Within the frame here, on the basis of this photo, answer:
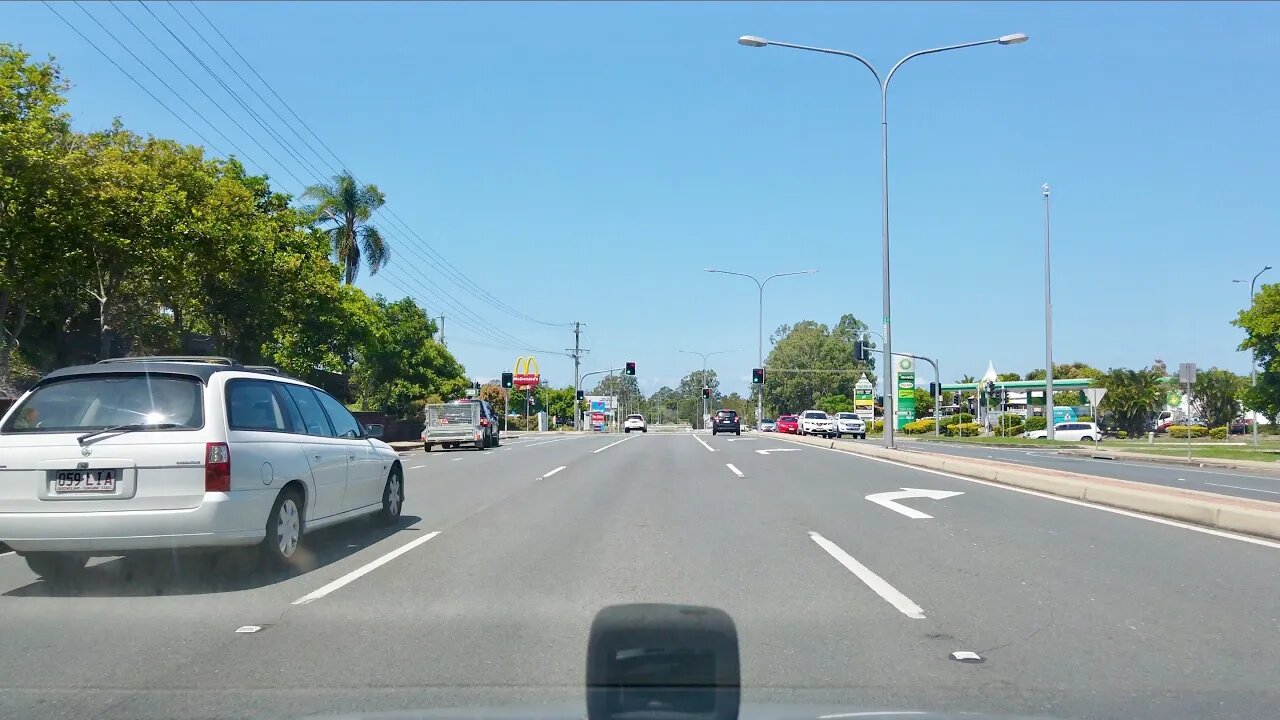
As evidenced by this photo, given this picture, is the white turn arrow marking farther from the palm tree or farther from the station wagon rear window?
the palm tree

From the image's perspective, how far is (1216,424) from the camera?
8394 cm

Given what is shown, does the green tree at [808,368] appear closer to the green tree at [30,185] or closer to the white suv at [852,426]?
the white suv at [852,426]

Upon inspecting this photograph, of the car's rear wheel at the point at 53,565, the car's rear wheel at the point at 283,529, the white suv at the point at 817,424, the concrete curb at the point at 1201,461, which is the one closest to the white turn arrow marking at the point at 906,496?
the car's rear wheel at the point at 283,529

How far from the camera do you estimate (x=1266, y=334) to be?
3834 cm

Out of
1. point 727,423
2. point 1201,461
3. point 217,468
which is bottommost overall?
point 1201,461

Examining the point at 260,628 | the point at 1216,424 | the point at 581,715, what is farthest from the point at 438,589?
the point at 1216,424

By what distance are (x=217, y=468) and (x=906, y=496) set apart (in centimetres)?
1016

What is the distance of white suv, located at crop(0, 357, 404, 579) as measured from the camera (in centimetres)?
724

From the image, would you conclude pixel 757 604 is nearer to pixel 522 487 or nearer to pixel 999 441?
pixel 522 487

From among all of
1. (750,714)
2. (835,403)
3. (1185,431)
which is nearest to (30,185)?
(750,714)

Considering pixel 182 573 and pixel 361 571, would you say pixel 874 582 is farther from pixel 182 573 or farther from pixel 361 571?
pixel 182 573

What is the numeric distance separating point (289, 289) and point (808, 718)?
29.7 m

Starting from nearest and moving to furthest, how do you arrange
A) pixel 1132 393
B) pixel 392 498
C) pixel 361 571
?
pixel 361 571 → pixel 392 498 → pixel 1132 393

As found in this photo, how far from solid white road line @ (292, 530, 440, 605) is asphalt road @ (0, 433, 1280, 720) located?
0.04 meters
